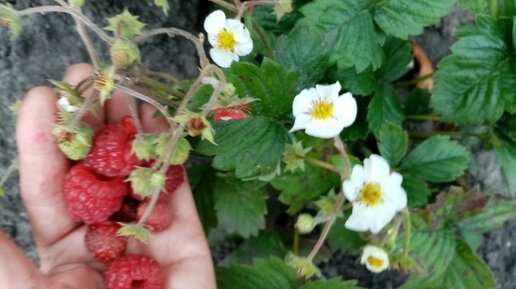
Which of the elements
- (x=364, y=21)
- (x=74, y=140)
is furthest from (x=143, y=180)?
(x=364, y=21)

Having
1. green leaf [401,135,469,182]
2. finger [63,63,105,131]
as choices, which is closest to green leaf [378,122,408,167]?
green leaf [401,135,469,182]

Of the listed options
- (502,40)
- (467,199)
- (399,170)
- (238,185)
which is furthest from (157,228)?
(502,40)

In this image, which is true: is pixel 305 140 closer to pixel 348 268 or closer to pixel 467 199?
pixel 467 199

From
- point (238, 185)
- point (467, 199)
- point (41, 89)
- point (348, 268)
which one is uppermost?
point (41, 89)

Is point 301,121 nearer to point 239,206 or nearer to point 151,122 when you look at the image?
point 151,122

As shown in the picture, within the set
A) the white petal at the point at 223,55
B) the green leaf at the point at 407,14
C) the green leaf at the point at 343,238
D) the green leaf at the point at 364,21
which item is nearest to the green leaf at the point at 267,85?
the white petal at the point at 223,55

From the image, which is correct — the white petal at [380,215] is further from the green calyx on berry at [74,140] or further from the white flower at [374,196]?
the green calyx on berry at [74,140]

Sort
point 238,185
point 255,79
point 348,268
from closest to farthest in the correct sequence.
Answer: point 255,79 < point 238,185 < point 348,268

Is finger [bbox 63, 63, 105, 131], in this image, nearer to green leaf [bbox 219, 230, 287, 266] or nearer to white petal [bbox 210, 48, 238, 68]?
white petal [bbox 210, 48, 238, 68]
